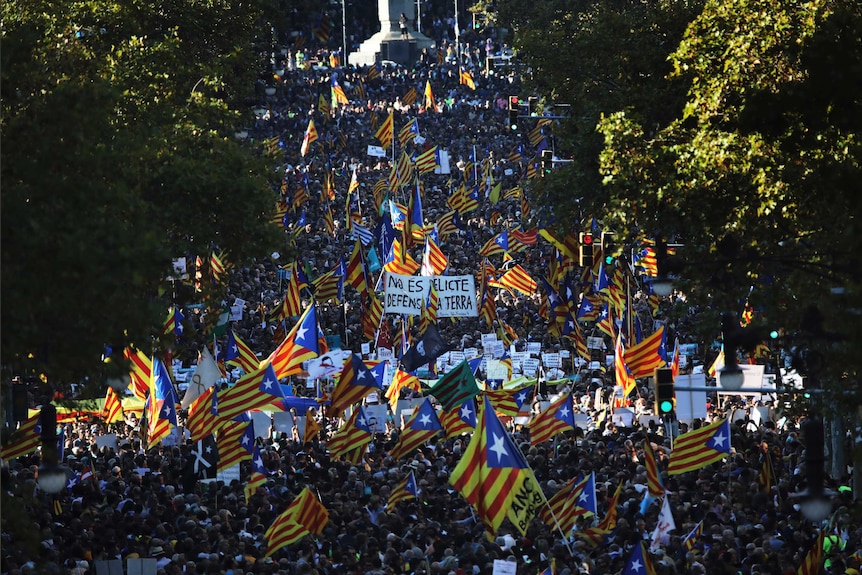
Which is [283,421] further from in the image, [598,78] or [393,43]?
[393,43]

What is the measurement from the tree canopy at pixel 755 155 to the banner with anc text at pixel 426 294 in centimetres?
458

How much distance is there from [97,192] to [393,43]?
92769 millimetres

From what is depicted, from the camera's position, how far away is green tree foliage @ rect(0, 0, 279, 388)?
1728cm

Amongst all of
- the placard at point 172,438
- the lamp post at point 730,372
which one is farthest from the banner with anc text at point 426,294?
the lamp post at point 730,372

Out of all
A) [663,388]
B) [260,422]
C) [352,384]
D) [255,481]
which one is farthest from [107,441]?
[663,388]

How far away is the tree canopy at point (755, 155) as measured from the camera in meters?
21.0

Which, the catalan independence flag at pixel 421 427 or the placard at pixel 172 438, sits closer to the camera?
the catalan independence flag at pixel 421 427

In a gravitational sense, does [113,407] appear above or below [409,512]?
above

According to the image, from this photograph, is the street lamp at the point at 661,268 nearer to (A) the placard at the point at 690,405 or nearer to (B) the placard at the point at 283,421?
(A) the placard at the point at 690,405

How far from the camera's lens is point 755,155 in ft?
82.9

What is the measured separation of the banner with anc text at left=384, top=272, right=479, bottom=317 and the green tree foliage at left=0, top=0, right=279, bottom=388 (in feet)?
13.0

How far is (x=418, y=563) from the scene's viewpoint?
21.1 metres

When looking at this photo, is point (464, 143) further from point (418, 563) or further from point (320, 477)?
point (418, 563)

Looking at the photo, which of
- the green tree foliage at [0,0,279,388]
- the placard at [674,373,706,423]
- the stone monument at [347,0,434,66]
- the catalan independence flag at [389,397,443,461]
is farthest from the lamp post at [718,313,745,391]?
the stone monument at [347,0,434,66]
